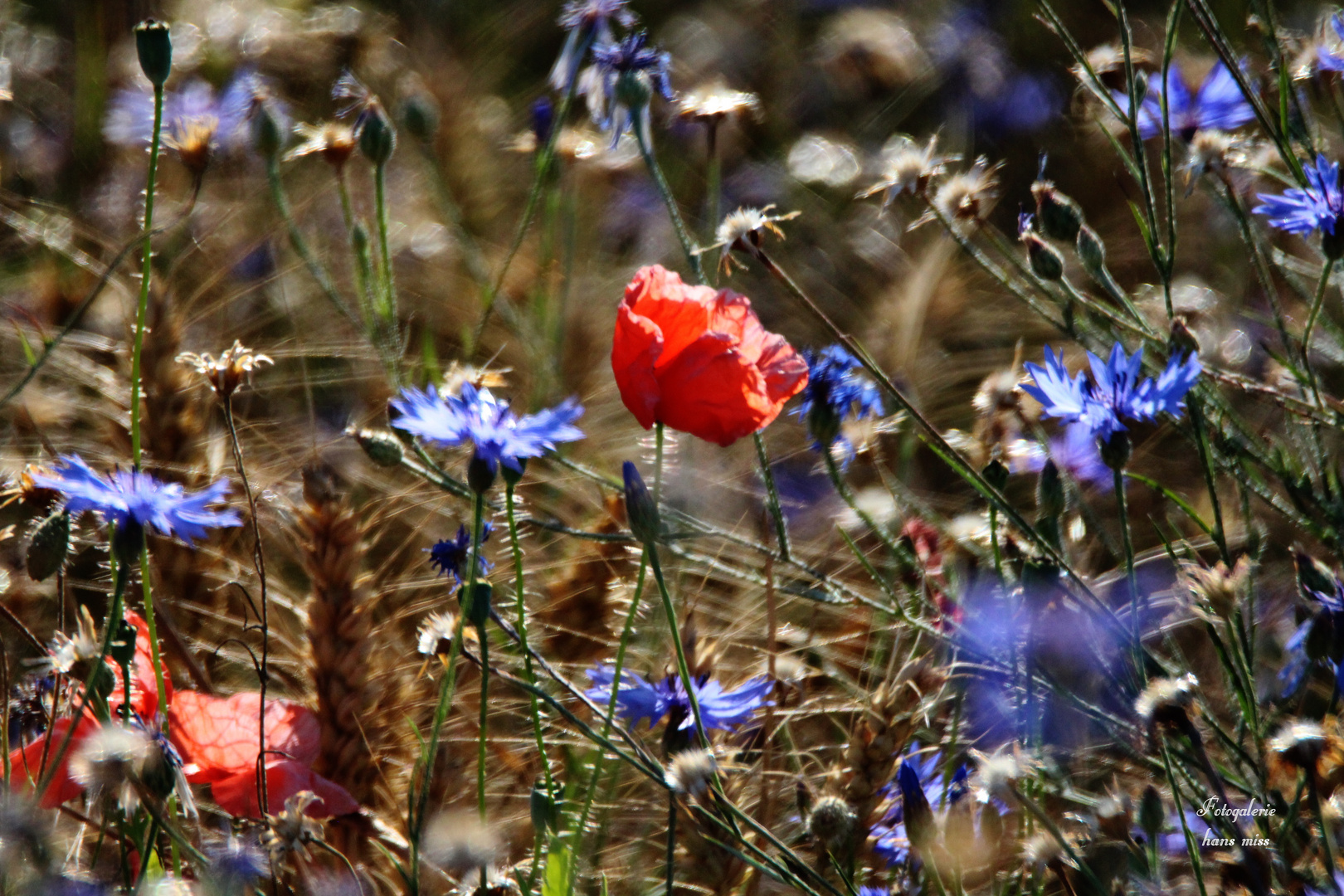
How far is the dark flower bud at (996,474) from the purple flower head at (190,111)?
1033 millimetres

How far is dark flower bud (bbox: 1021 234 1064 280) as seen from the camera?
894 millimetres

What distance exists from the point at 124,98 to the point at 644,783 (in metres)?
1.45

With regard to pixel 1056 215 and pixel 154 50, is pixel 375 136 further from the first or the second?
pixel 1056 215

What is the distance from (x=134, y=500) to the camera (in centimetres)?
63

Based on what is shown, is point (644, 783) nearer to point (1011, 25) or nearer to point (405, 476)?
point (405, 476)

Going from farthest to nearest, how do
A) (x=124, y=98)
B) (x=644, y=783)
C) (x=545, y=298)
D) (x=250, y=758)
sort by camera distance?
1. (x=124, y=98)
2. (x=545, y=298)
3. (x=644, y=783)
4. (x=250, y=758)

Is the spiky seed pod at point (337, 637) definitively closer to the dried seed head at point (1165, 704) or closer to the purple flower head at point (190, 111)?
the dried seed head at point (1165, 704)

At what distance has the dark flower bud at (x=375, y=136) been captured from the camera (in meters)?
1.17

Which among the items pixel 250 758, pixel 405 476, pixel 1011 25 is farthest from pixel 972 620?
pixel 1011 25

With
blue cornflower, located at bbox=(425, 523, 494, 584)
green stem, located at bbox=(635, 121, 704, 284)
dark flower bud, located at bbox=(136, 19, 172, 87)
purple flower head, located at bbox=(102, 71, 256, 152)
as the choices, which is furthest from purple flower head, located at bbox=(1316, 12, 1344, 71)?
purple flower head, located at bbox=(102, 71, 256, 152)

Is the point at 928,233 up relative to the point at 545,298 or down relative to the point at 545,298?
up

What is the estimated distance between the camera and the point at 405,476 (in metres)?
1.41

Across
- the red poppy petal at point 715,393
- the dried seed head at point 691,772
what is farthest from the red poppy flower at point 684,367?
Answer: the dried seed head at point 691,772

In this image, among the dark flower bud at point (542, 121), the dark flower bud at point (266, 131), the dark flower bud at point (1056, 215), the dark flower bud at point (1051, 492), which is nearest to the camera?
the dark flower bud at point (1051, 492)
